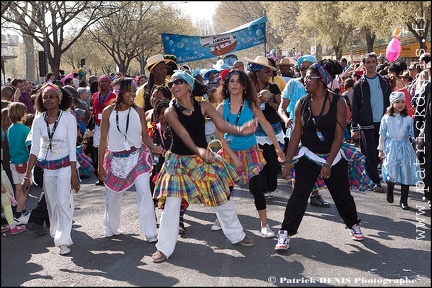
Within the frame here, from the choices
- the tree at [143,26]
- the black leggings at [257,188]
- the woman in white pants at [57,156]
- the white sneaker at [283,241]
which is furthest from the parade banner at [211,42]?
the tree at [143,26]

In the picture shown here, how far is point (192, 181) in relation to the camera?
509 centimetres

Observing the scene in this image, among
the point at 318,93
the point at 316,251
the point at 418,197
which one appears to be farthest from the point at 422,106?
the point at 316,251

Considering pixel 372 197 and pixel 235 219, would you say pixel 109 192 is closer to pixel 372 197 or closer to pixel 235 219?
pixel 235 219

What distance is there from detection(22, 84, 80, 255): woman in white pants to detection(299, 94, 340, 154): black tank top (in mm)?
2383

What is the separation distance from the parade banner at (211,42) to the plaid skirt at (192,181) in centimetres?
855

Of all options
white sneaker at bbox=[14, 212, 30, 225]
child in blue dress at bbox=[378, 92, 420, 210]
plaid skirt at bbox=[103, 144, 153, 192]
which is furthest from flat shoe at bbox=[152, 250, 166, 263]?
child in blue dress at bbox=[378, 92, 420, 210]

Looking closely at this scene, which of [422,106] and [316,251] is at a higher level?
[422,106]

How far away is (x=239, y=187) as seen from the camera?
8836mm

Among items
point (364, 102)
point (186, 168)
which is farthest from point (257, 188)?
point (364, 102)

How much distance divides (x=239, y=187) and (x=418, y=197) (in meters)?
2.76

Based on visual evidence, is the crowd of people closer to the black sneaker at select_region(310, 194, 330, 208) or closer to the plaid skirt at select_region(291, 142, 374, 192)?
the plaid skirt at select_region(291, 142, 374, 192)

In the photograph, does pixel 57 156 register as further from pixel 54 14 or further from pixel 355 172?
pixel 54 14

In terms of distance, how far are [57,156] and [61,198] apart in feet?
1.42

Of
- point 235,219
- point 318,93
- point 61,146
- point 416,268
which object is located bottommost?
point 416,268
